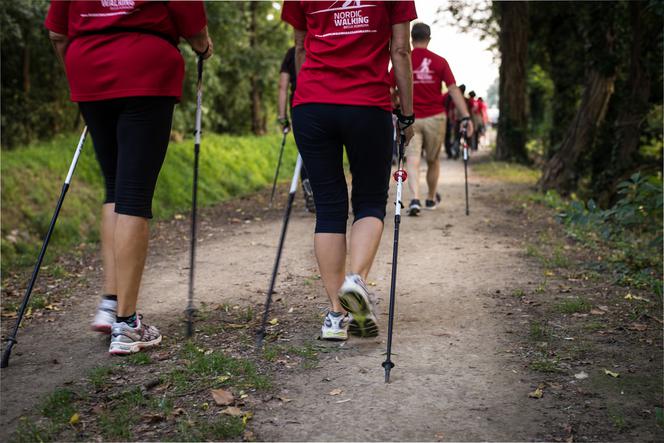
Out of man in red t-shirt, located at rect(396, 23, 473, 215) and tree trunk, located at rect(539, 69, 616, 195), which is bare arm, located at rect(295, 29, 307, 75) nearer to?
man in red t-shirt, located at rect(396, 23, 473, 215)

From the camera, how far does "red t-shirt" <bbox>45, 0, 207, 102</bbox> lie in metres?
3.98

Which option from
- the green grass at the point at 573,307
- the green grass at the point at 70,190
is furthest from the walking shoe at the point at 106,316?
the green grass at the point at 70,190

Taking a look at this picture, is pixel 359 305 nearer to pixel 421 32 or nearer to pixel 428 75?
pixel 421 32

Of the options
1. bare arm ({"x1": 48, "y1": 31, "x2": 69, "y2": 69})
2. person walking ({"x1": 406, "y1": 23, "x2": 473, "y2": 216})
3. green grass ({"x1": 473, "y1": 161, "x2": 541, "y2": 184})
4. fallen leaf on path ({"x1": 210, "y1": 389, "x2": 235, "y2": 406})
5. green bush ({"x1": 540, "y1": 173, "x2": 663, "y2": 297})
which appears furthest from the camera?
green grass ({"x1": 473, "y1": 161, "x2": 541, "y2": 184})

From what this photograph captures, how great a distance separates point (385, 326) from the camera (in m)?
4.81

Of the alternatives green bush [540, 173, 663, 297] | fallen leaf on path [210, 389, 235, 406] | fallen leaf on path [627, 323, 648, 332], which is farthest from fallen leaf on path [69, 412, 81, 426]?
green bush [540, 173, 663, 297]

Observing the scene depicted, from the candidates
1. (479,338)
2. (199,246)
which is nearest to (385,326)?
(479,338)

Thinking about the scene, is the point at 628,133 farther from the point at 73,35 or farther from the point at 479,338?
the point at 73,35

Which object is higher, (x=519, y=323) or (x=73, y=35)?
(x=73, y=35)

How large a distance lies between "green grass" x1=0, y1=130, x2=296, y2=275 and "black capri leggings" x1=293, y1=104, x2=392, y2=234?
4.44 metres

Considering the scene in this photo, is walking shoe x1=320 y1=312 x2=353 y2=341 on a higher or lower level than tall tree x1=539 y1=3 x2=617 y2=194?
lower

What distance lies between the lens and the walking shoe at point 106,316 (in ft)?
14.5

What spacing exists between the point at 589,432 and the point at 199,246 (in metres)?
5.75

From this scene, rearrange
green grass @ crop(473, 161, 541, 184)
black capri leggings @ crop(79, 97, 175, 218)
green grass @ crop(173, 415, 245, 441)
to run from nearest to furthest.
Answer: green grass @ crop(173, 415, 245, 441), black capri leggings @ crop(79, 97, 175, 218), green grass @ crop(473, 161, 541, 184)
